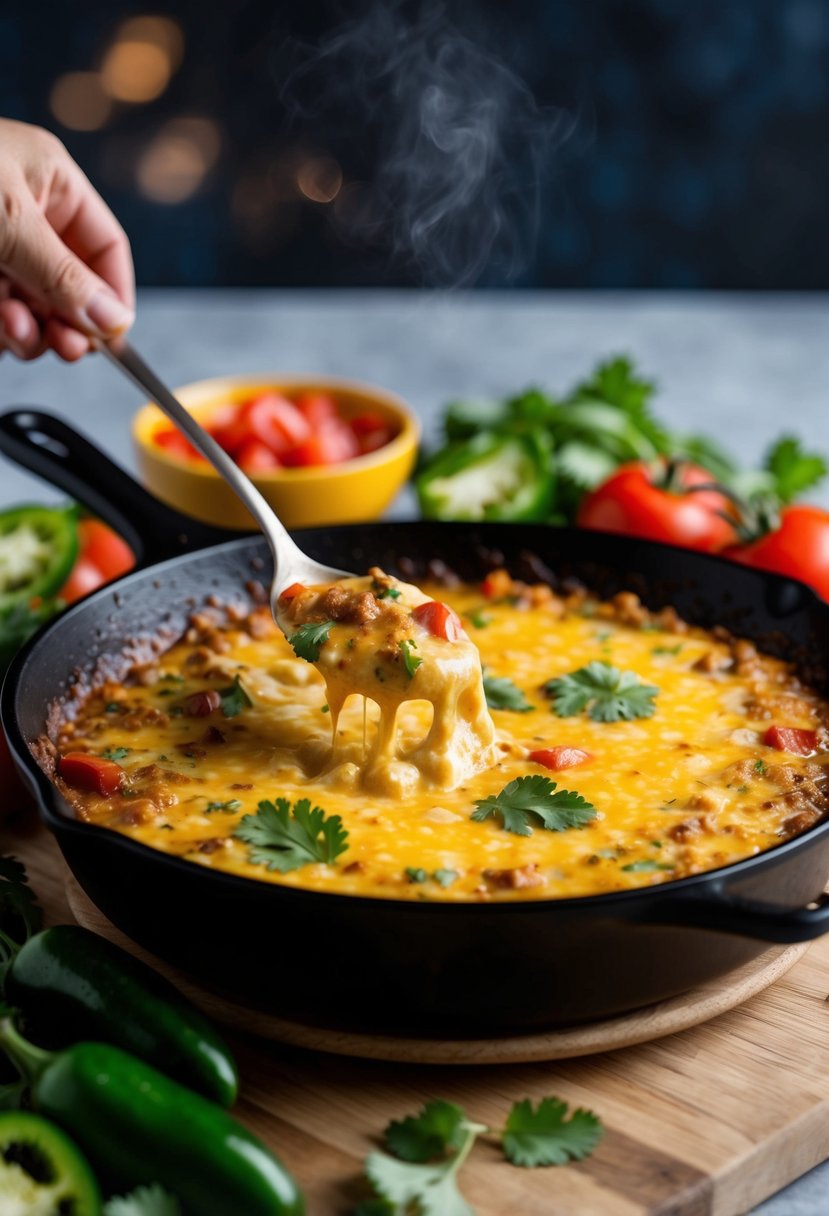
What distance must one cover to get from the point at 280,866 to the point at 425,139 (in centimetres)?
625

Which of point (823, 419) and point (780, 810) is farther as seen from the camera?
point (823, 419)

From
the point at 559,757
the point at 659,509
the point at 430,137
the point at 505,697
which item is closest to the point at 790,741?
the point at 559,757

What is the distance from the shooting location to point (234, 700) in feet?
11.4

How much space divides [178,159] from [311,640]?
246 inches

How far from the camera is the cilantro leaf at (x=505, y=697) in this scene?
3475mm

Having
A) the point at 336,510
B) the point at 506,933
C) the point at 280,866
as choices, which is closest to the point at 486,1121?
the point at 506,933

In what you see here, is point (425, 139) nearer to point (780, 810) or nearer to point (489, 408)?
point (489, 408)

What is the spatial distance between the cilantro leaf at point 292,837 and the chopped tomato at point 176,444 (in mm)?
2709

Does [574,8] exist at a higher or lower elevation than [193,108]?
higher

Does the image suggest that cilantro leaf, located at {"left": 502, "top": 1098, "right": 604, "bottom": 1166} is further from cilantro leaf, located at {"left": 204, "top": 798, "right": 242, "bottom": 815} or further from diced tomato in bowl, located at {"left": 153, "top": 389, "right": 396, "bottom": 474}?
diced tomato in bowl, located at {"left": 153, "top": 389, "right": 396, "bottom": 474}

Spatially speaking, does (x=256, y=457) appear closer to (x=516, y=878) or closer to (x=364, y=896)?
(x=516, y=878)

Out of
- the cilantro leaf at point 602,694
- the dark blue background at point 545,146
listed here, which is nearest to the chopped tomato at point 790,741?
the cilantro leaf at point 602,694

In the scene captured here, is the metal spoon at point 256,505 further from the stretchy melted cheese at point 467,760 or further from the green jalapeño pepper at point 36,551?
the green jalapeño pepper at point 36,551

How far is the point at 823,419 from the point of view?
6.95 metres
